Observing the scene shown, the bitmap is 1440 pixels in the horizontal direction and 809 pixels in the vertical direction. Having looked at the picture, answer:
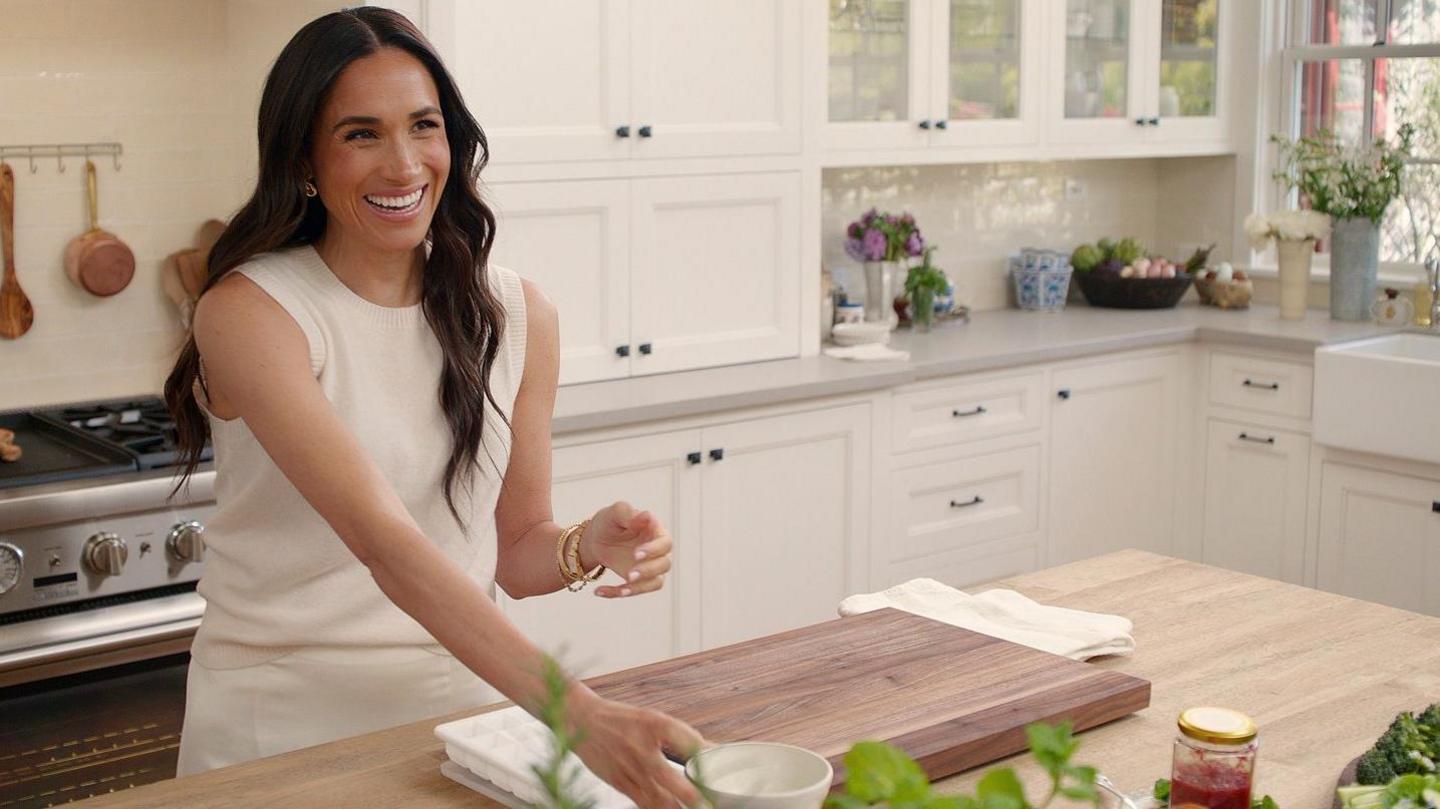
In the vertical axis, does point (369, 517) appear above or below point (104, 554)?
above

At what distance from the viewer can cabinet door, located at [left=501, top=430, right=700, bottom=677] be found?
10.8 ft

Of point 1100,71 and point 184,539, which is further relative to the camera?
point 1100,71

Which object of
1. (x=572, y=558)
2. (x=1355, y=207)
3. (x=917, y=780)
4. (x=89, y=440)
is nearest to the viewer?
(x=917, y=780)

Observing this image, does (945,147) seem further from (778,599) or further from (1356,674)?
(1356,674)

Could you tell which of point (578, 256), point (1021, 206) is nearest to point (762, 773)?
point (578, 256)

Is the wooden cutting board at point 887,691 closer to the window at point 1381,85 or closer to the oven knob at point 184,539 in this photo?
the oven knob at point 184,539

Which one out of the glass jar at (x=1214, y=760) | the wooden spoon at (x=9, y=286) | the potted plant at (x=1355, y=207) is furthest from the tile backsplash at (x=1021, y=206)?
the glass jar at (x=1214, y=760)

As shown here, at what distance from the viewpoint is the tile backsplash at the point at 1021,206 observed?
4.62 m

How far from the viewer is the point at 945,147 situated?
4293mm

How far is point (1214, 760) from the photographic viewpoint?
1.32 metres

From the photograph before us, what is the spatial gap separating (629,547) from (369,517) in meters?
0.32

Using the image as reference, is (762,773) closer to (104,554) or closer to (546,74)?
(104,554)

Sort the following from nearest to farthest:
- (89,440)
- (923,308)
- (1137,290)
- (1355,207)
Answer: (89,440), (923,308), (1355,207), (1137,290)

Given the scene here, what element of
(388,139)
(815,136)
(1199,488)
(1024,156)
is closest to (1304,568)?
(1199,488)
